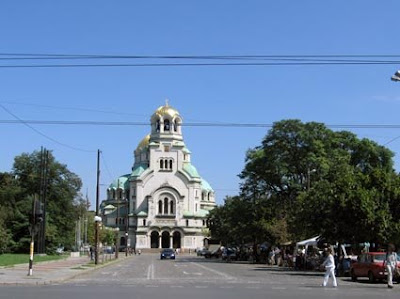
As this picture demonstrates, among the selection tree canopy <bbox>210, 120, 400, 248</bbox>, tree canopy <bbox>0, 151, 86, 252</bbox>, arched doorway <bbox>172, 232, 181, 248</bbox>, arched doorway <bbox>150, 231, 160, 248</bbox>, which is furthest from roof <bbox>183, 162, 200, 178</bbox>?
tree canopy <bbox>210, 120, 400, 248</bbox>

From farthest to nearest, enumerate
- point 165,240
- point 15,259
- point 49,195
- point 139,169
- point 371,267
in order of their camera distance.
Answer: point 139,169 < point 165,240 < point 49,195 < point 15,259 < point 371,267

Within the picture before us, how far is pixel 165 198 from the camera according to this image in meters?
148

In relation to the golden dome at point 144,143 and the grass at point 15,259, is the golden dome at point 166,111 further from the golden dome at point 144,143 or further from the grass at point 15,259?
the grass at point 15,259

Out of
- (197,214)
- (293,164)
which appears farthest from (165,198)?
(293,164)

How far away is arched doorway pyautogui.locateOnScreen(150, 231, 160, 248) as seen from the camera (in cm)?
14738

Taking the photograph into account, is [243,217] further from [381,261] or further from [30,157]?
[381,261]

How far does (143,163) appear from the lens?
15988 cm

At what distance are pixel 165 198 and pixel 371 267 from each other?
115404 mm

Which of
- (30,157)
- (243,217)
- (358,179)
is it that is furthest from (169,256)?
(358,179)

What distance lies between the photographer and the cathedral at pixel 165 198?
14650 centimetres

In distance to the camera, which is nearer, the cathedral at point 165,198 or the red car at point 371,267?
the red car at point 371,267

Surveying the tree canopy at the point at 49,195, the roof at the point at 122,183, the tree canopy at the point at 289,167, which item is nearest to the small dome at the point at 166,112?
the roof at the point at 122,183

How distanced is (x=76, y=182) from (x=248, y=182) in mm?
28738

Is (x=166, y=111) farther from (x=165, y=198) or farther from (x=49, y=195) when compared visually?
(x=49, y=195)
